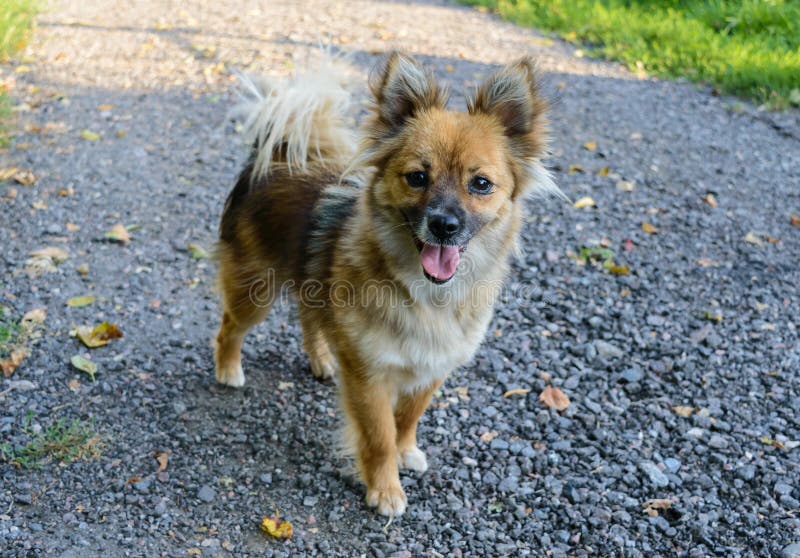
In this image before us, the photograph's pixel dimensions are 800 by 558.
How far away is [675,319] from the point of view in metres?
4.34

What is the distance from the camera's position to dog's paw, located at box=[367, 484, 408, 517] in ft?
10.3

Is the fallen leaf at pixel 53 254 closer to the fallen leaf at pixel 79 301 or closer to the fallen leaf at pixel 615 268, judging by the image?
the fallen leaf at pixel 79 301

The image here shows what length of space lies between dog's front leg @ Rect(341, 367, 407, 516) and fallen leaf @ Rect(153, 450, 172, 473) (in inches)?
30.4

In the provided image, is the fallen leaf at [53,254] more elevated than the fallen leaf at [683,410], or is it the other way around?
the fallen leaf at [683,410]

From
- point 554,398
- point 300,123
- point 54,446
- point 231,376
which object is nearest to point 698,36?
point 554,398

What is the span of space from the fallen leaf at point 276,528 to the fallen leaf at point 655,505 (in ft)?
4.61

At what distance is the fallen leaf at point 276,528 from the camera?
2922 mm

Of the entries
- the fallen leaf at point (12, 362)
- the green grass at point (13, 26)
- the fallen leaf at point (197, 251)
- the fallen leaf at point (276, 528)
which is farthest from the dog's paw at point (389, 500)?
the green grass at point (13, 26)

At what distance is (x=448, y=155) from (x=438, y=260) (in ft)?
1.27

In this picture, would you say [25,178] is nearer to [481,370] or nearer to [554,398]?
[481,370]

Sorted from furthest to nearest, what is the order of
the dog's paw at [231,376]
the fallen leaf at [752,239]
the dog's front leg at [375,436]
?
the fallen leaf at [752,239] < the dog's paw at [231,376] < the dog's front leg at [375,436]

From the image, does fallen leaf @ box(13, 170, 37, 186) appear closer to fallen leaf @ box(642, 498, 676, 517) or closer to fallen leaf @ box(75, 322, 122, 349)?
fallen leaf @ box(75, 322, 122, 349)

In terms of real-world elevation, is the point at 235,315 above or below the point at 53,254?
above

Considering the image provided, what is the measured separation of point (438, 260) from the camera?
2.85 m
